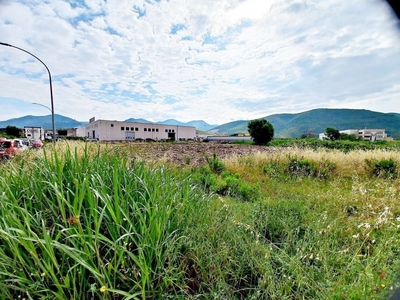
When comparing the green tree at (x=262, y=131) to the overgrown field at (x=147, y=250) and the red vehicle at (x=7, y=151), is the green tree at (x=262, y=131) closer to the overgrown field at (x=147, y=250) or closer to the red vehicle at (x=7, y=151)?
the red vehicle at (x=7, y=151)

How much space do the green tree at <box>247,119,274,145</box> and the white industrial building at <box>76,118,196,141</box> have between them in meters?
23.6

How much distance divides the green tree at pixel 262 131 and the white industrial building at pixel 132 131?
23.6 m

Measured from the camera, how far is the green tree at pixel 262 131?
3412 cm

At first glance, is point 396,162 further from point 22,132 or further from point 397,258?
point 22,132

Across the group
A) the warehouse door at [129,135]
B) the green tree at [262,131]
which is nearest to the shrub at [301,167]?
the green tree at [262,131]

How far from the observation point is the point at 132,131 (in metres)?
47.4

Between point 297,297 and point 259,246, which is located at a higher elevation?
point 259,246

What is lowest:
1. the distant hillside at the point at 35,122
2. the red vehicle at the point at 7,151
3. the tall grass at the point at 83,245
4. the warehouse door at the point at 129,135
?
the tall grass at the point at 83,245

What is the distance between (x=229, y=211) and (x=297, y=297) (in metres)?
0.94

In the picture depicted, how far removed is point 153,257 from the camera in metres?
1.31

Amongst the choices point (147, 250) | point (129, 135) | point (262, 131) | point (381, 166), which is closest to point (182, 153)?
point (381, 166)

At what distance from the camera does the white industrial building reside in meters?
42.6

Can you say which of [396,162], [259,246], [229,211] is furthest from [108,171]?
[396,162]

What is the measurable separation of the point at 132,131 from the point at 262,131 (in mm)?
29156
